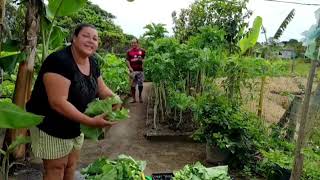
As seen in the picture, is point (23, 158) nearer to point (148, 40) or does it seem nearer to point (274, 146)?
point (274, 146)

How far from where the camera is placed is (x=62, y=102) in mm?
2893

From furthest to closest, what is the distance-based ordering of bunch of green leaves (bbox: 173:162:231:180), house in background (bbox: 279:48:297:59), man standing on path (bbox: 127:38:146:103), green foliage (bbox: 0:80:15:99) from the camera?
man standing on path (bbox: 127:38:146:103), house in background (bbox: 279:48:297:59), green foliage (bbox: 0:80:15:99), bunch of green leaves (bbox: 173:162:231:180)

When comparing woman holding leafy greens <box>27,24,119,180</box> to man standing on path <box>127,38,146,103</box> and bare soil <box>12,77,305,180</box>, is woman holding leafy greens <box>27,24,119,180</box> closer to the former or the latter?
bare soil <box>12,77,305,180</box>

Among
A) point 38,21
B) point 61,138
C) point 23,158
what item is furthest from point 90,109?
point 23,158

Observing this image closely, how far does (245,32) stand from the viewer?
26.8 feet

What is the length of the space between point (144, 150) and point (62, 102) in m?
3.97

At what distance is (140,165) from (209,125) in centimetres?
233

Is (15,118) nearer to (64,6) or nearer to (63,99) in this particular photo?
(63,99)

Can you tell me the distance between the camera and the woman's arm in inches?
114

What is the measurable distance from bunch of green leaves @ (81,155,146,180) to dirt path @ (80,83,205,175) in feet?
6.93

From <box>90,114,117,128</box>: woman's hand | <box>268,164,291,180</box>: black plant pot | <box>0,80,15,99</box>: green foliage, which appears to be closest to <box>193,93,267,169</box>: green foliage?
<box>268,164,291,180</box>: black plant pot

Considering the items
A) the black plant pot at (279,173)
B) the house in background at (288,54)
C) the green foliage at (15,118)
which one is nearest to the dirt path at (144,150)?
the black plant pot at (279,173)

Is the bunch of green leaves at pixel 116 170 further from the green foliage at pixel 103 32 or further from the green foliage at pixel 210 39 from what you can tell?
the green foliage at pixel 103 32

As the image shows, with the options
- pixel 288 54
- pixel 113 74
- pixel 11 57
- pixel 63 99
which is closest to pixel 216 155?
pixel 11 57
